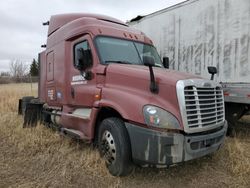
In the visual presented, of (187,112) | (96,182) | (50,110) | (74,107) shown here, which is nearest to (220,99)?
(187,112)

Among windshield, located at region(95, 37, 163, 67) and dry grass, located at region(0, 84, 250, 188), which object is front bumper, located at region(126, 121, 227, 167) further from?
windshield, located at region(95, 37, 163, 67)

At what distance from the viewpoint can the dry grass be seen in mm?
4715

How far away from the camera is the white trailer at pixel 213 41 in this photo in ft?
21.2

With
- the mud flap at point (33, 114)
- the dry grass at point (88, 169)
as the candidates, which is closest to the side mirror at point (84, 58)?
the dry grass at point (88, 169)

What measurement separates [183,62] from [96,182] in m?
4.34

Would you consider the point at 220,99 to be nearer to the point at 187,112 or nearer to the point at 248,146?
the point at 187,112

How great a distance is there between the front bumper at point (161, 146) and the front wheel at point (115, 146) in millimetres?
144

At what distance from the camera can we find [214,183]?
476 cm

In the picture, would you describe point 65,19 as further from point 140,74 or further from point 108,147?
point 108,147

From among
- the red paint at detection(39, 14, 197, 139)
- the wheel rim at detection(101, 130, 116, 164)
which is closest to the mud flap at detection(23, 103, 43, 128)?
the red paint at detection(39, 14, 197, 139)

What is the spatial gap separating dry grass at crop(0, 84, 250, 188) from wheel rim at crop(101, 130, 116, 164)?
23 cm

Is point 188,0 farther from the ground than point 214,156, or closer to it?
farther from the ground

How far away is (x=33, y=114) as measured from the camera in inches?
349

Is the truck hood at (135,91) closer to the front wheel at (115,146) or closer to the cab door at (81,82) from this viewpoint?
the front wheel at (115,146)
